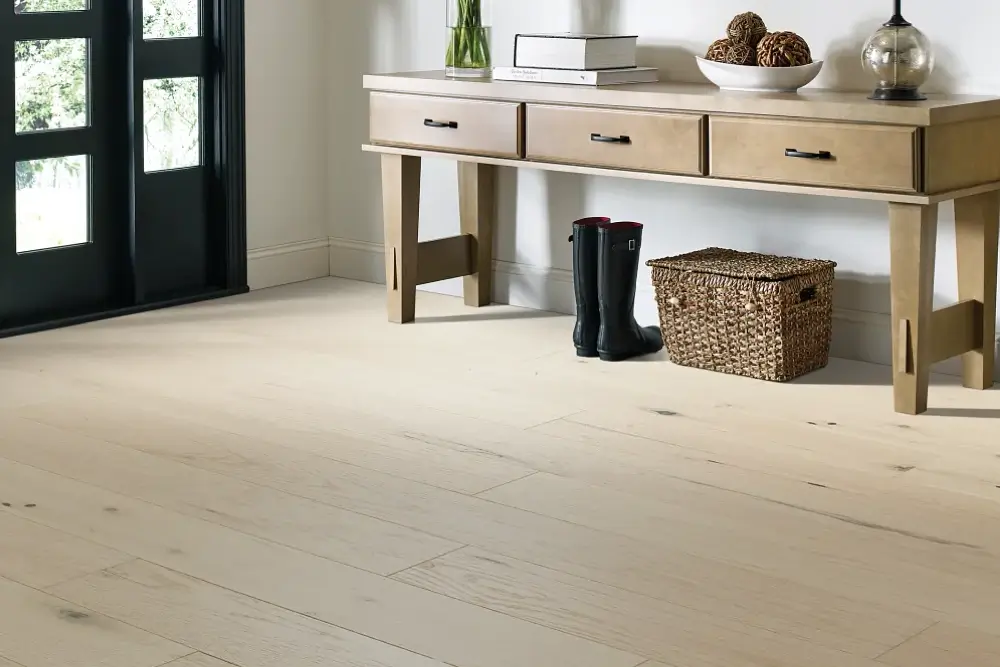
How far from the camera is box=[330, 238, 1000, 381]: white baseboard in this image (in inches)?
141

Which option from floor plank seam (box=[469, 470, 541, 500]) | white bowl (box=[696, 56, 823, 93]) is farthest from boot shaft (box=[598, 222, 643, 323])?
floor plank seam (box=[469, 470, 541, 500])

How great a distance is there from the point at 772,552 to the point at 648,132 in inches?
53.4

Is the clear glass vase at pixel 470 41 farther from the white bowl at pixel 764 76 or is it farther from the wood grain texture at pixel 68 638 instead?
the wood grain texture at pixel 68 638

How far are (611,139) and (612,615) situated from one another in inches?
64.6

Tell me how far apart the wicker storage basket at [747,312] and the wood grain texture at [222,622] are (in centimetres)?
166

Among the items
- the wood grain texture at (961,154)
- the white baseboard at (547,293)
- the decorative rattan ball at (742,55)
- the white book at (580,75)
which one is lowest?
the white baseboard at (547,293)

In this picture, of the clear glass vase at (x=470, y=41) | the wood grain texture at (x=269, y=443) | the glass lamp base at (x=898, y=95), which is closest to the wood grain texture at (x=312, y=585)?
the wood grain texture at (x=269, y=443)

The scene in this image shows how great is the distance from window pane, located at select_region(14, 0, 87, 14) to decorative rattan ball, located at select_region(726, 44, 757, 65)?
1853 millimetres

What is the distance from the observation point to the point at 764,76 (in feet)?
10.8

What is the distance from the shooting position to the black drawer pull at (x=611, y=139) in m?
3.38

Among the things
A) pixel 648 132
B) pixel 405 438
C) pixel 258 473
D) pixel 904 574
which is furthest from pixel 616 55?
pixel 904 574

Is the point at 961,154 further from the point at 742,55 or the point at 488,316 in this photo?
the point at 488,316

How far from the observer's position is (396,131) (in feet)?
12.7

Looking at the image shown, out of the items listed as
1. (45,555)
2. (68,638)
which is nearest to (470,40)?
(45,555)
